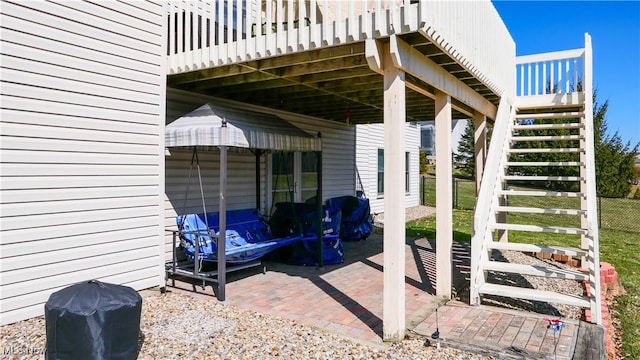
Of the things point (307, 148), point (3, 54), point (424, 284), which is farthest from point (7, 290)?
point (424, 284)

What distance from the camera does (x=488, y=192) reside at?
4.71 m

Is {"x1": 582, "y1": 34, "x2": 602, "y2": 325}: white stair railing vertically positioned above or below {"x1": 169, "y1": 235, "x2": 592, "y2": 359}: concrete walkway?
above

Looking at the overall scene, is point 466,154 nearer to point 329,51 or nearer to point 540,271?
point 540,271

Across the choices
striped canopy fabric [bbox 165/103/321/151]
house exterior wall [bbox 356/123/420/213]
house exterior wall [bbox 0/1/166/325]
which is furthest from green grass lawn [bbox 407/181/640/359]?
house exterior wall [bbox 0/1/166/325]

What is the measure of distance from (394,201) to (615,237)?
920 cm

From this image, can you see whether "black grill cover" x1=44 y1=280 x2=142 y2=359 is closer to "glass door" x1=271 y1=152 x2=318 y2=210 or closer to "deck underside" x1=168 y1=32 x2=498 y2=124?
"deck underside" x1=168 y1=32 x2=498 y2=124

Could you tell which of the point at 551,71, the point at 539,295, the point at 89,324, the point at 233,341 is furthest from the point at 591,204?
the point at 89,324

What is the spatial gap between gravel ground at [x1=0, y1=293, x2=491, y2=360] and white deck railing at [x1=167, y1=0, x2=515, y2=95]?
255 cm

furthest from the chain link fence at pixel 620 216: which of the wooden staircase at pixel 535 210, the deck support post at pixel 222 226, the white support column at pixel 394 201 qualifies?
the deck support post at pixel 222 226

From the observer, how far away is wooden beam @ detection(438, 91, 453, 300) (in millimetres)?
4633

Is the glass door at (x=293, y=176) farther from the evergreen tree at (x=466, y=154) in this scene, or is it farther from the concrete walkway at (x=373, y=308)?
the evergreen tree at (x=466, y=154)

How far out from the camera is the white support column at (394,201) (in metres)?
3.46

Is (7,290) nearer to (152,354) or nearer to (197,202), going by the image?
(152,354)

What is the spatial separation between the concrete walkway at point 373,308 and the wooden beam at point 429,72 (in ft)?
7.71
